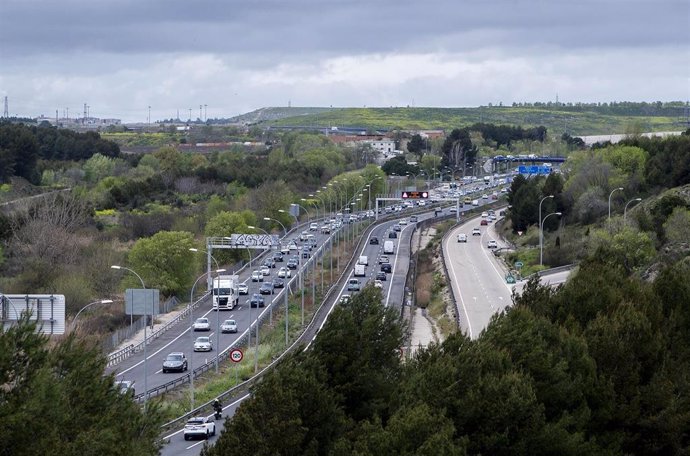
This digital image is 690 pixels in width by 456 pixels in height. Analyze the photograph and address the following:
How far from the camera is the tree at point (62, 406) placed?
2148 cm

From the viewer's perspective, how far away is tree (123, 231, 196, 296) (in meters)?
79.3

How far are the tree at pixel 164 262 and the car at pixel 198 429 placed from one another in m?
40.8

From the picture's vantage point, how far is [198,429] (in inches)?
1483

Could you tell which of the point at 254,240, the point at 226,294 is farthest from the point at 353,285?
the point at 226,294

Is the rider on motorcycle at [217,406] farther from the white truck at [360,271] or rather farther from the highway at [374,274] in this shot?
the white truck at [360,271]

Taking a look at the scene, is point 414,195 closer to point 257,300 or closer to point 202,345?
point 257,300

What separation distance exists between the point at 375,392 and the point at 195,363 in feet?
75.2

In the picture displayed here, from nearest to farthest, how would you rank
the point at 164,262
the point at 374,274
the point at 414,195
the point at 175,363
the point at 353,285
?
the point at 175,363 < the point at 164,262 < the point at 353,285 < the point at 374,274 < the point at 414,195

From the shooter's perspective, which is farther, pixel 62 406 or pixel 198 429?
pixel 198 429

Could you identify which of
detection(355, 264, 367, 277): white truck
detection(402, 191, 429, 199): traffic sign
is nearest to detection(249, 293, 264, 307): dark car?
detection(355, 264, 367, 277): white truck

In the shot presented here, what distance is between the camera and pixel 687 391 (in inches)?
1428

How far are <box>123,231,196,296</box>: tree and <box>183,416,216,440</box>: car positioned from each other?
40.8m

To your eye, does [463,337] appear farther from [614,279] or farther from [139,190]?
[139,190]

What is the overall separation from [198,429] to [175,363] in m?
15.3
